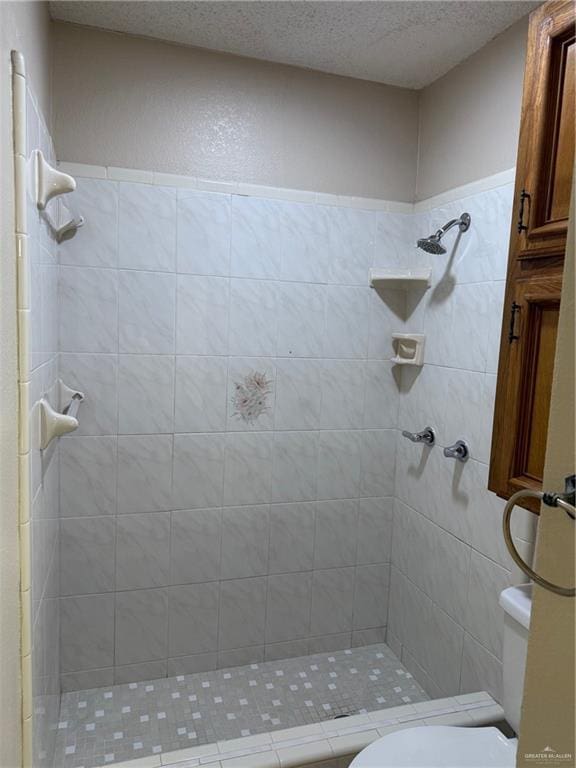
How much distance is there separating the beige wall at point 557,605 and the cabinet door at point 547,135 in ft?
2.48

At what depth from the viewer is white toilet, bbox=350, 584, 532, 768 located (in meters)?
1.37

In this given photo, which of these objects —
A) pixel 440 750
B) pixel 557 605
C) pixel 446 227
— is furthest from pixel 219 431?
pixel 557 605

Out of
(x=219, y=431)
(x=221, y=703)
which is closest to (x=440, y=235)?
(x=219, y=431)

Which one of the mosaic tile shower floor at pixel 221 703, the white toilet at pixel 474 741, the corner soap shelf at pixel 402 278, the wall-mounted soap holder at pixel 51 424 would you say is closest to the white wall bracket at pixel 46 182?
the wall-mounted soap holder at pixel 51 424

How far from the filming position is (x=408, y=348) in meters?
2.31

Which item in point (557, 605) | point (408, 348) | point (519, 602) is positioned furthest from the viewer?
point (408, 348)

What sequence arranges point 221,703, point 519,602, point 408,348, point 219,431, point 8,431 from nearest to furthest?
point 8,431 → point 519,602 → point 221,703 → point 219,431 → point 408,348

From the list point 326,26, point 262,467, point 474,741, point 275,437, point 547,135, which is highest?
point 326,26

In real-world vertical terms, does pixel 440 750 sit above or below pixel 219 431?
below

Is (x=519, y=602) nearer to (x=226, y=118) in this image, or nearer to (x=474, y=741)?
(x=474, y=741)

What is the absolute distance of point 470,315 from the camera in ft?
6.43

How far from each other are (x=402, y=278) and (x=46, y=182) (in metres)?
1.38

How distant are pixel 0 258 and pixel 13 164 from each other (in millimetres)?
232

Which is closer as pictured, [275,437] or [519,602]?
[519,602]
